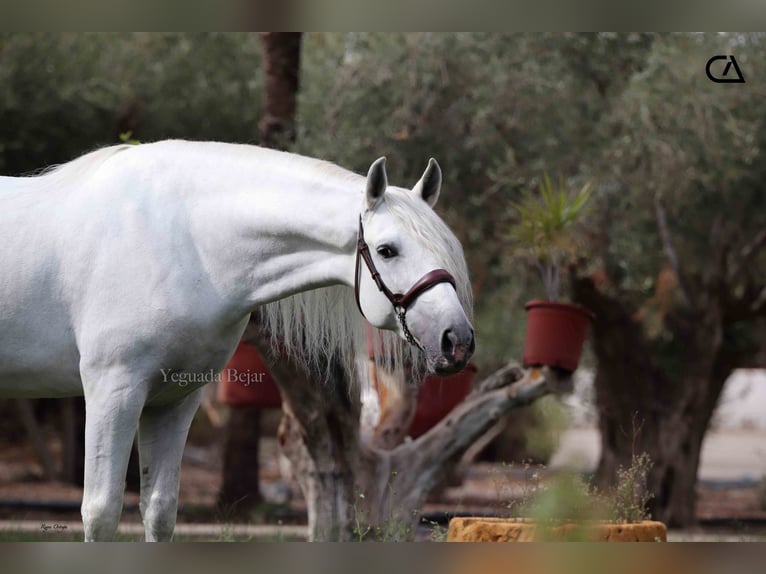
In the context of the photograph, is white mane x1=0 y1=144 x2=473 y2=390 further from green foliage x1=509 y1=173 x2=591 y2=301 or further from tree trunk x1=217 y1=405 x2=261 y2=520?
tree trunk x1=217 y1=405 x2=261 y2=520

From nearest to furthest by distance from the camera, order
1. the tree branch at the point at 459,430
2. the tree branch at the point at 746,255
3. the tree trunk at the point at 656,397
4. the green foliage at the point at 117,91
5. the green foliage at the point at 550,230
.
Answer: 1. the green foliage at the point at 550,230
2. the tree branch at the point at 459,430
3. the green foliage at the point at 117,91
4. the tree branch at the point at 746,255
5. the tree trunk at the point at 656,397

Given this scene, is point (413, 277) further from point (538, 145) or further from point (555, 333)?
point (538, 145)

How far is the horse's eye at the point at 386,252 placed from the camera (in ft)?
11.9

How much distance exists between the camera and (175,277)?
3773 millimetres

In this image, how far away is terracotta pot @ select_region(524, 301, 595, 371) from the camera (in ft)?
23.0

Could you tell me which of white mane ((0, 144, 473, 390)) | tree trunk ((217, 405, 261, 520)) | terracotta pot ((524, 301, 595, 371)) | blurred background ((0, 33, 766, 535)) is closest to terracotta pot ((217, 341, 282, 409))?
terracotta pot ((524, 301, 595, 371))

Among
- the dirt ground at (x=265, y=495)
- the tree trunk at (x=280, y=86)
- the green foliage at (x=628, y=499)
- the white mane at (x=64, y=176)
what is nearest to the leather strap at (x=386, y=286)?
the white mane at (x=64, y=176)

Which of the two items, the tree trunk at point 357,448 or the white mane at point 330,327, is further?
the tree trunk at point 357,448

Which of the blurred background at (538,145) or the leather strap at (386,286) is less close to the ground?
the blurred background at (538,145)

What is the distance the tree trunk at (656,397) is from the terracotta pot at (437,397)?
3929 millimetres

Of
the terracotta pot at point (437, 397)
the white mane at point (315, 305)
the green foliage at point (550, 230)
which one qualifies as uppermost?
the green foliage at point (550, 230)

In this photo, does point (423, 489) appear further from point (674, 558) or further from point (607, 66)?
point (607, 66)

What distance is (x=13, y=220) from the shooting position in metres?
4.01

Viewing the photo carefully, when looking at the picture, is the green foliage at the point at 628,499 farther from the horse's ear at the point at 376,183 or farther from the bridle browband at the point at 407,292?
the horse's ear at the point at 376,183
